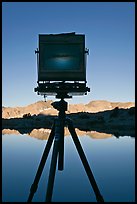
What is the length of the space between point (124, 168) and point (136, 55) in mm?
4493

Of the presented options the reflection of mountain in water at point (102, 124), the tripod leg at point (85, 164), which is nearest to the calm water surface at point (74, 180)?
the tripod leg at point (85, 164)

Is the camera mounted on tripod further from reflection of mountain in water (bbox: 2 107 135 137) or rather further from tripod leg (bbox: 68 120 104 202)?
reflection of mountain in water (bbox: 2 107 135 137)

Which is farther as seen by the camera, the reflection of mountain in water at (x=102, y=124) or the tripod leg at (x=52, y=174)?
the reflection of mountain in water at (x=102, y=124)

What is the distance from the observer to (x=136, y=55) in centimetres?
542

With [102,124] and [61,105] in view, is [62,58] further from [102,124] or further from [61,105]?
[102,124]

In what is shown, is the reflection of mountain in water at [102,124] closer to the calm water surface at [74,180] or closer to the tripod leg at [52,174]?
the calm water surface at [74,180]

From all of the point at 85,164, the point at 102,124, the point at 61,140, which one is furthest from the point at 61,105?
the point at 102,124

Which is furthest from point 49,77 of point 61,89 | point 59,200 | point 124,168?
point 124,168

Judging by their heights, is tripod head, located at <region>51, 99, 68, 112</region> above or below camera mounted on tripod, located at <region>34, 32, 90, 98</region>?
below

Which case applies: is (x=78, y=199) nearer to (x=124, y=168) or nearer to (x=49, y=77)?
(x=49, y=77)

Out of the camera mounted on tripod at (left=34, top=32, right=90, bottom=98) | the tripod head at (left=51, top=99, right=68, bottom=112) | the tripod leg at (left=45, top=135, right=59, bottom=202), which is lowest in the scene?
the tripod leg at (left=45, top=135, right=59, bottom=202)

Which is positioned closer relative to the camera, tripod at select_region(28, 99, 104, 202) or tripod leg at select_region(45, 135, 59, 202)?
tripod leg at select_region(45, 135, 59, 202)

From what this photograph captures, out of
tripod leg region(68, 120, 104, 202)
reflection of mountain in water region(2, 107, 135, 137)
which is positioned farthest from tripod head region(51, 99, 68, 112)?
reflection of mountain in water region(2, 107, 135, 137)

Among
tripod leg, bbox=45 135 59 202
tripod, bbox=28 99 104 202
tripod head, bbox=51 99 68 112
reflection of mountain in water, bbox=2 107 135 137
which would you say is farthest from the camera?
reflection of mountain in water, bbox=2 107 135 137
